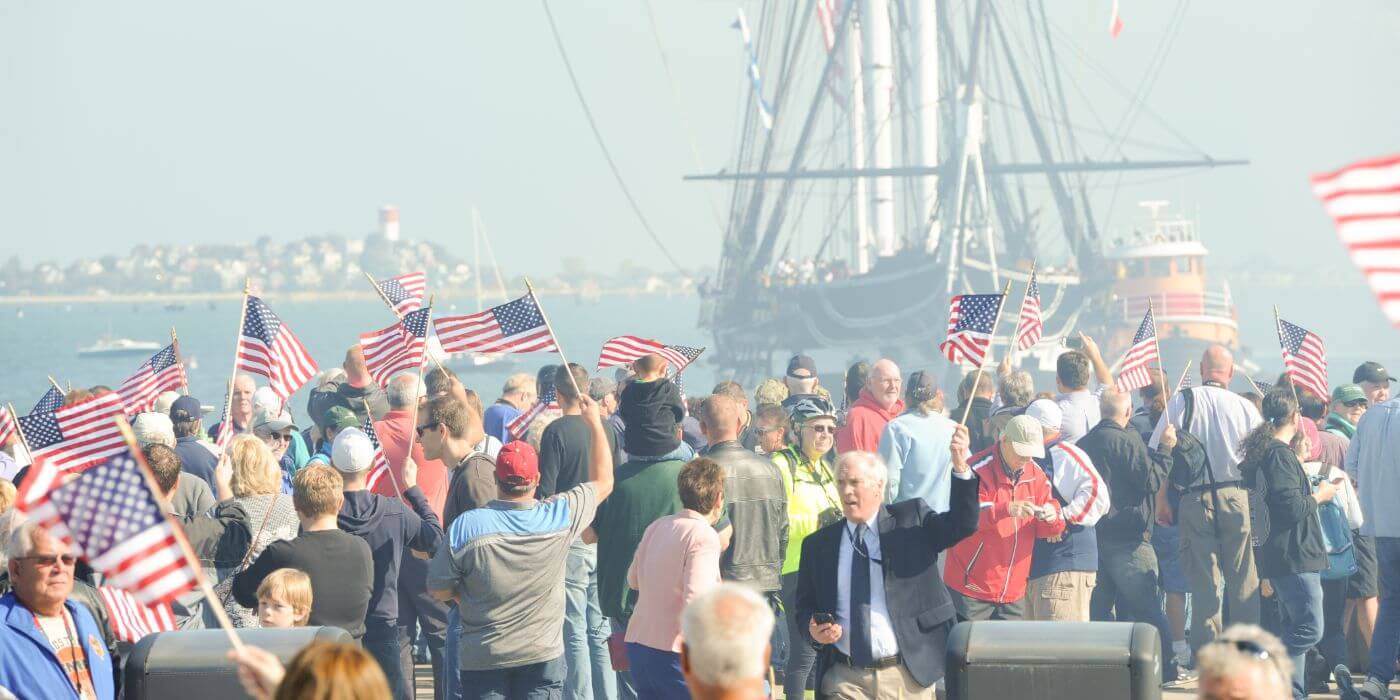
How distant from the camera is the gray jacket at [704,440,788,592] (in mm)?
7441

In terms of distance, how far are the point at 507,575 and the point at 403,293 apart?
22.7ft

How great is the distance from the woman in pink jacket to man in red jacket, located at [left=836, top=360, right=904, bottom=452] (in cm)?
334

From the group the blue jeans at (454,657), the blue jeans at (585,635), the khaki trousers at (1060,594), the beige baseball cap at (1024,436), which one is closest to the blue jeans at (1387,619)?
the khaki trousers at (1060,594)

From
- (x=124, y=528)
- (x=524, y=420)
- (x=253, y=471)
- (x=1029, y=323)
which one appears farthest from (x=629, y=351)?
(x=124, y=528)

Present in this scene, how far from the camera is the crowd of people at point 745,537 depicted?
579 centimetres

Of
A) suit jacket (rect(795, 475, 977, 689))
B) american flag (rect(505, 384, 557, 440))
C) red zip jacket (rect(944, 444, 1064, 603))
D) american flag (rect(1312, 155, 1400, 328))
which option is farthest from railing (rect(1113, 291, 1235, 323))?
american flag (rect(1312, 155, 1400, 328))

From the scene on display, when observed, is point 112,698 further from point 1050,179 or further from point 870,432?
point 1050,179

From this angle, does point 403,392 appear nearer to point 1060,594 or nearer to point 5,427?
point 5,427

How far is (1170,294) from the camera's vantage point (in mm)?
64750

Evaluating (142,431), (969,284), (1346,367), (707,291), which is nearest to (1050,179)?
(969,284)

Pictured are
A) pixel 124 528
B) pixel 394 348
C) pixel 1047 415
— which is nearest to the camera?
pixel 124 528

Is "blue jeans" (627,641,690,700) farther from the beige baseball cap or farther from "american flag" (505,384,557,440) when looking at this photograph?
"american flag" (505,384,557,440)

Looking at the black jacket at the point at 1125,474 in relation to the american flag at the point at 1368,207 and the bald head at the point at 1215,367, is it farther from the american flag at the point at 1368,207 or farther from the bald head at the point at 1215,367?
the american flag at the point at 1368,207

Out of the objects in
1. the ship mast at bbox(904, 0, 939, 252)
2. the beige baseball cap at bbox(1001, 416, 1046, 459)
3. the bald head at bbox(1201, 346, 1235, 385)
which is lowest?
the beige baseball cap at bbox(1001, 416, 1046, 459)
